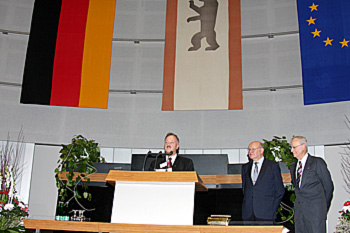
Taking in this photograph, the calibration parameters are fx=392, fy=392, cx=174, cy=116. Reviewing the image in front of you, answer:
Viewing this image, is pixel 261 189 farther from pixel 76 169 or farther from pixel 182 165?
pixel 76 169

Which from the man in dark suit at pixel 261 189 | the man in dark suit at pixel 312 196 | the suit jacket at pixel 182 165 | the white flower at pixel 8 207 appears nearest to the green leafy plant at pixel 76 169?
the white flower at pixel 8 207

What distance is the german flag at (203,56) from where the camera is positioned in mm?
6566

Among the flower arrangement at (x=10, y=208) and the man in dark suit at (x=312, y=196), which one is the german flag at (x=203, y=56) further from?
the flower arrangement at (x=10, y=208)

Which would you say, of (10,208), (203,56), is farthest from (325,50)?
(10,208)

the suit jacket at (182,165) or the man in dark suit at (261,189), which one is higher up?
the suit jacket at (182,165)

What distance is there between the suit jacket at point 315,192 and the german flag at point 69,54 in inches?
152

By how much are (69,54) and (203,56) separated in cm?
240

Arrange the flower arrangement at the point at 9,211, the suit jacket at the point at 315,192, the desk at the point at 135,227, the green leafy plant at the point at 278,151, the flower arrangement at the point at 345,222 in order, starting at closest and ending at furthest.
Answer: the desk at the point at 135,227 < the flower arrangement at the point at 9,211 < the suit jacket at the point at 315,192 < the flower arrangement at the point at 345,222 < the green leafy plant at the point at 278,151

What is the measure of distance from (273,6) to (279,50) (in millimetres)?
920

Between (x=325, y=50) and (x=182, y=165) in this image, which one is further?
(x=325, y=50)

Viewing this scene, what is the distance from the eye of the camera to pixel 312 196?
3680mm

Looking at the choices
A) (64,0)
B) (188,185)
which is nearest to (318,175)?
(188,185)

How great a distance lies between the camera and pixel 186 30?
Result: 7.09m

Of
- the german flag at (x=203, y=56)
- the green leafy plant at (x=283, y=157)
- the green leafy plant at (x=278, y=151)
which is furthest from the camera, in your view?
the german flag at (x=203, y=56)
